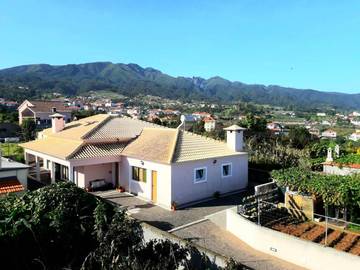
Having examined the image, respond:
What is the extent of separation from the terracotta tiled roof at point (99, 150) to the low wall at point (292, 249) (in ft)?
34.5

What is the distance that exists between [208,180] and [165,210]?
3.65m

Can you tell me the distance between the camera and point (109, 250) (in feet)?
32.1

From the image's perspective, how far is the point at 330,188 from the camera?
15180mm

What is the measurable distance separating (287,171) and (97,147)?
12430 millimetres

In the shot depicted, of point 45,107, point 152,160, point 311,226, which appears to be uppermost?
point 45,107

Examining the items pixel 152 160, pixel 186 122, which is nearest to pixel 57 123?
pixel 152 160

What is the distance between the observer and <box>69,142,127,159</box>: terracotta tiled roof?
21.9m

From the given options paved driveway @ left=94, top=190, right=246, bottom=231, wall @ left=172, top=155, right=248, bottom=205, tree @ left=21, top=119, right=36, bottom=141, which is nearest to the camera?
paved driveway @ left=94, top=190, right=246, bottom=231

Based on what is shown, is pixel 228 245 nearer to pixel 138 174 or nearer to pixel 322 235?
pixel 322 235

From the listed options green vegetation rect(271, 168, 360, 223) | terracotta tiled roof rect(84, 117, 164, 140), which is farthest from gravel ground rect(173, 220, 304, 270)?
terracotta tiled roof rect(84, 117, 164, 140)

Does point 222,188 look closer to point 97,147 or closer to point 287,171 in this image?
point 287,171

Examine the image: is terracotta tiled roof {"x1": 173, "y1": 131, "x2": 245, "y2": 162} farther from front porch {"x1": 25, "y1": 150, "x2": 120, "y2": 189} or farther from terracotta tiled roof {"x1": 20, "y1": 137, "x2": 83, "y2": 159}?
terracotta tiled roof {"x1": 20, "y1": 137, "x2": 83, "y2": 159}

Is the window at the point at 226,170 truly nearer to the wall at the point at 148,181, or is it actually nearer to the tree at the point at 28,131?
the wall at the point at 148,181

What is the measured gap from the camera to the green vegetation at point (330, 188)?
1470 cm
